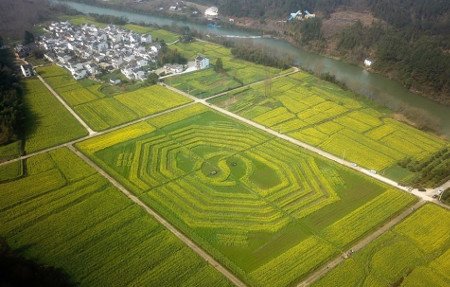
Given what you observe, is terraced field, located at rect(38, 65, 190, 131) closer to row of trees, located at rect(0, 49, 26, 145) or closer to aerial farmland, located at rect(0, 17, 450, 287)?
aerial farmland, located at rect(0, 17, 450, 287)

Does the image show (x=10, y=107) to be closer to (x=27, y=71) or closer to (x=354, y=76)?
(x=27, y=71)

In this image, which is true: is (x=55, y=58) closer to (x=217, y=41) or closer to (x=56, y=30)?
(x=56, y=30)

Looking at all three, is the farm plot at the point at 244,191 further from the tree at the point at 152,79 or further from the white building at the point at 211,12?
the white building at the point at 211,12

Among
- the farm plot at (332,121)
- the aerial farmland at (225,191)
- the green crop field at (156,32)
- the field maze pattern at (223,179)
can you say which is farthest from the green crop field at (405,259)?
the green crop field at (156,32)

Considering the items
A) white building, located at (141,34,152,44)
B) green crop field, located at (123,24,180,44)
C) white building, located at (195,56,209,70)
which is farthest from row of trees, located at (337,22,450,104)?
white building, located at (141,34,152,44)

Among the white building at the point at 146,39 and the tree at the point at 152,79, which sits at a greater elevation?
the white building at the point at 146,39

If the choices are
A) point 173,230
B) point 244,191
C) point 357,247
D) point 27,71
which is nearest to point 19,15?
point 27,71

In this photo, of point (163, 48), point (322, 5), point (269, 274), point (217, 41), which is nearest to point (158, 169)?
point (269, 274)

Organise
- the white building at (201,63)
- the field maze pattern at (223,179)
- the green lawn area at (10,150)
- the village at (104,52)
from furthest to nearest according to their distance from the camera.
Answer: the white building at (201,63), the village at (104,52), the green lawn area at (10,150), the field maze pattern at (223,179)
